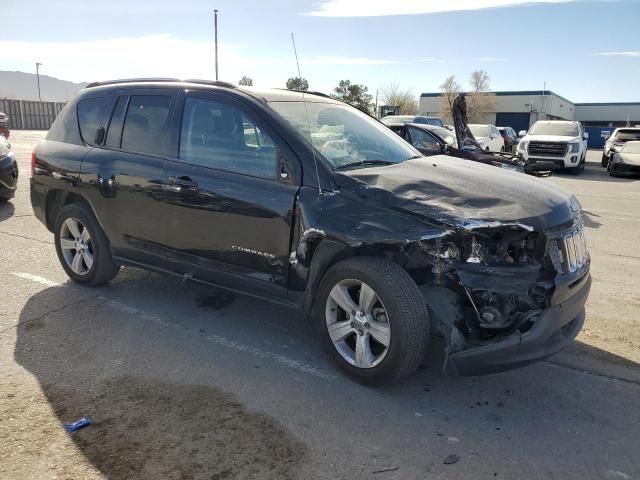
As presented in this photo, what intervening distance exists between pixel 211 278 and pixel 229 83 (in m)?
1.55

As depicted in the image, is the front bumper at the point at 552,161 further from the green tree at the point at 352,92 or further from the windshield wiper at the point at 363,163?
the green tree at the point at 352,92

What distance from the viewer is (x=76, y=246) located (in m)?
5.13

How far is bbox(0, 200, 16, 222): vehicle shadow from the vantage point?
826 cm

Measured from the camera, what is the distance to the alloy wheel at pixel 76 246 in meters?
5.06

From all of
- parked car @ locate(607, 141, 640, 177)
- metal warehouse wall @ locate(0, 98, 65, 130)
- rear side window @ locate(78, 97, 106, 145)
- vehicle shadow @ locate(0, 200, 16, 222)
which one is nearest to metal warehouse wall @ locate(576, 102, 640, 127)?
parked car @ locate(607, 141, 640, 177)

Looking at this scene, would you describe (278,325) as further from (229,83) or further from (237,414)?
(229,83)

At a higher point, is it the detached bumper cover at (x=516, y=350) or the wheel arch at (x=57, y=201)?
the wheel arch at (x=57, y=201)

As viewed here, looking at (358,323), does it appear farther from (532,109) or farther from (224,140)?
(532,109)

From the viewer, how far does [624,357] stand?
12.9 ft

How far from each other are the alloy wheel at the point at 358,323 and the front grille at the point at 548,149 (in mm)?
17043

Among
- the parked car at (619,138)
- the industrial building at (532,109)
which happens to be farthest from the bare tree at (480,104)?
the parked car at (619,138)

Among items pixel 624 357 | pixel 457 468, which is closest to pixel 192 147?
pixel 457 468

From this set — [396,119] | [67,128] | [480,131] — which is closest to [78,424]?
A: [67,128]

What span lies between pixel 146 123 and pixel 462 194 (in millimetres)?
2768
